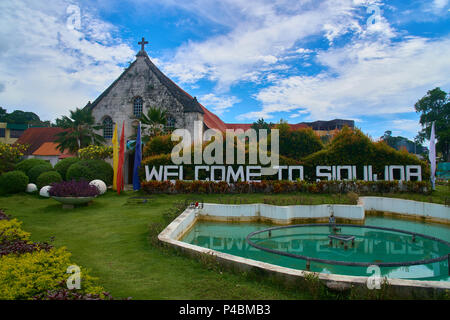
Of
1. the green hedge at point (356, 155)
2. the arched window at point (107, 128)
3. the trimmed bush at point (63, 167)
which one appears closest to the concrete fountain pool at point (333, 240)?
the green hedge at point (356, 155)

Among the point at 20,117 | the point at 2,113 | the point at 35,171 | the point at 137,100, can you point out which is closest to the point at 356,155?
the point at 137,100

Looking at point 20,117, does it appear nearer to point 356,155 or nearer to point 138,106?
point 138,106

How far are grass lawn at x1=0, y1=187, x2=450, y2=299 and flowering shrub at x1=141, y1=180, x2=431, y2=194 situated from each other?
5.98 meters

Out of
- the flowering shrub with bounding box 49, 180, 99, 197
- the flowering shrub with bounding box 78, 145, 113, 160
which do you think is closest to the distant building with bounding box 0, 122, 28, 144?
the flowering shrub with bounding box 78, 145, 113, 160

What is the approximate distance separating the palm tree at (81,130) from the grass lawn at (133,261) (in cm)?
1454

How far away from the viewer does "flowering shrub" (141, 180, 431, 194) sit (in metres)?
18.6

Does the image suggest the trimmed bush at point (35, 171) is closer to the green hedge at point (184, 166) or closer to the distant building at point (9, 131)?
the green hedge at point (184, 166)

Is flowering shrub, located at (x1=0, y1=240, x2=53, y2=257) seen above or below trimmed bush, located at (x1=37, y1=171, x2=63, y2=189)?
below

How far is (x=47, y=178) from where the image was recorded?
1962cm

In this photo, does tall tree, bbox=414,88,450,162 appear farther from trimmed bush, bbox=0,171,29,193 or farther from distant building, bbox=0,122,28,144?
distant building, bbox=0,122,28,144

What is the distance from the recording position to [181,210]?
13289 millimetres

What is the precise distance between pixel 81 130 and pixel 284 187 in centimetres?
1799
